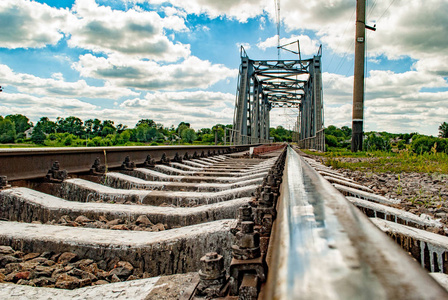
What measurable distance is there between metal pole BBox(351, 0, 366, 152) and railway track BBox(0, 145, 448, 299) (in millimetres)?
14314

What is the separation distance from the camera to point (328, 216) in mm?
731

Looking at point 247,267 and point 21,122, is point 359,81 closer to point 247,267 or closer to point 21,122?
point 247,267

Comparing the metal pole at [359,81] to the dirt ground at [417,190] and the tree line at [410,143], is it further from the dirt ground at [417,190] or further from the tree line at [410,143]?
the dirt ground at [417,190]

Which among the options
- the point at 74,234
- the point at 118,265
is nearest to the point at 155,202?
the point at 74,234

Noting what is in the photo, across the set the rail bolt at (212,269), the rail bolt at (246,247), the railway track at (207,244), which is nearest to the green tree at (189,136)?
the railway track at (207,244)

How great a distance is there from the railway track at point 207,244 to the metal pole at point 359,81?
47.0ft

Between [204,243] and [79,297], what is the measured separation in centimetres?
62

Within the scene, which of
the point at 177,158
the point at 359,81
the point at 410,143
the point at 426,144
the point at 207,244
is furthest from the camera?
the point at 359,81

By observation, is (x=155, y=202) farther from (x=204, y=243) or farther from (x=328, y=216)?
(x=328, y=216)

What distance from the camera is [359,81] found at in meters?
16.9

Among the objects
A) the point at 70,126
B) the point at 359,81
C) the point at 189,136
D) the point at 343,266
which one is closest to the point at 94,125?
the point at 70,126

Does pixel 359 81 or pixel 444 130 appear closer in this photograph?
pixel 359 81

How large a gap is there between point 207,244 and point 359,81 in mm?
17384

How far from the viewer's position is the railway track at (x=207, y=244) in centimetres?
48
